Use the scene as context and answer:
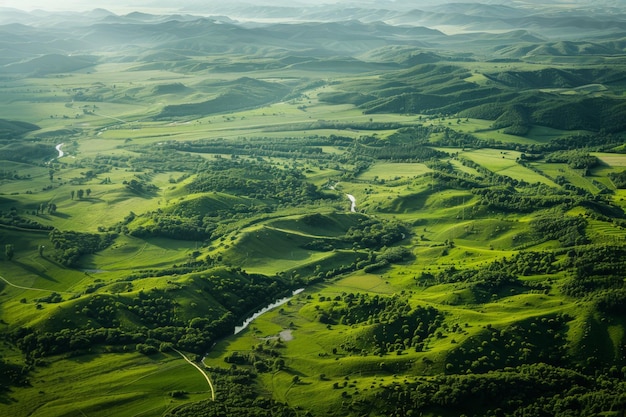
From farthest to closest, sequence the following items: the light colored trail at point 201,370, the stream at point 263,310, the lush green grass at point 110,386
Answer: the stream at point 263,310
the light colored trail at point 201,370
the lush green grass at point 110,386

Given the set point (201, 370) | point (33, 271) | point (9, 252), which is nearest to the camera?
point (201, 370)

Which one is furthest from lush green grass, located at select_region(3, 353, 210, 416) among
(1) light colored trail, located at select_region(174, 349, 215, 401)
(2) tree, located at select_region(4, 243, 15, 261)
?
(2) tree, located at select_region(4, 243, 15, 261)

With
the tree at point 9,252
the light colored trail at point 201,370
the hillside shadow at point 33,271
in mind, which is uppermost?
the tree at point 9,252

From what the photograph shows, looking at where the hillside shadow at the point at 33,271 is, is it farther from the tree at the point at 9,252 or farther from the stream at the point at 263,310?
the stream at the point at 263,310

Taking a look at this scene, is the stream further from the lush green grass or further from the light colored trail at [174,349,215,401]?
the lush green grass

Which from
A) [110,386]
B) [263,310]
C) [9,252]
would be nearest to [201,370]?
[110,386]

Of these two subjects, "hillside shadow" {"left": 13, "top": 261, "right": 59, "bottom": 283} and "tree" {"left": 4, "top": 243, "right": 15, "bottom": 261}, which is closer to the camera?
"hillside shadow" {"left": 13, "top": 261, "right": 59, "bottom": 283}

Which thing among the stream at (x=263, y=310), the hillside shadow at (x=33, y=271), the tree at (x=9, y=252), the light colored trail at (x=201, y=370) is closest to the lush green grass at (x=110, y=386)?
the light colored trail at (x=201, y=370)

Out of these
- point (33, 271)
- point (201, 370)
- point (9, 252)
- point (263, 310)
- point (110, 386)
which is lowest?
point (263, 310)

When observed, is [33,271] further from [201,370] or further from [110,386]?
[201,370]

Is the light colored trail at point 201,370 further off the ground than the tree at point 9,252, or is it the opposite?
the tree at point 9,252

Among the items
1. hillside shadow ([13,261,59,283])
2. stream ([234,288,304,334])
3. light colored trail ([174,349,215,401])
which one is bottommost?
stream ([234,288,304,334])

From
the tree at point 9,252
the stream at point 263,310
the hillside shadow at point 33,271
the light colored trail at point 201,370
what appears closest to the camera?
the light colored trail at point 201,370
